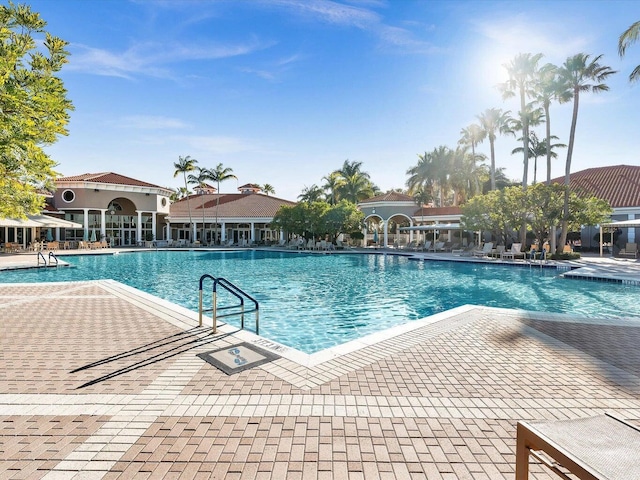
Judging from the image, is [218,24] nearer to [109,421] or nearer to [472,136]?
[109,421]

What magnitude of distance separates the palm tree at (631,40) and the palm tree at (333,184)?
28661 millimetres

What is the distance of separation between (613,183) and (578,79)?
14.3m

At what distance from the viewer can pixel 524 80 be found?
26.8 metres

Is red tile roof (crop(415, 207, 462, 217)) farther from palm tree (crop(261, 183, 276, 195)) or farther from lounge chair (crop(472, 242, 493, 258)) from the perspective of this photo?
palm tree (crop(261, 183, 276, 195))

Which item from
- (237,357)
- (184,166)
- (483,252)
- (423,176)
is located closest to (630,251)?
(483,252)

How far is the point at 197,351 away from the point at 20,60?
7.50 m

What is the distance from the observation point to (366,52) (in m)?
16.8

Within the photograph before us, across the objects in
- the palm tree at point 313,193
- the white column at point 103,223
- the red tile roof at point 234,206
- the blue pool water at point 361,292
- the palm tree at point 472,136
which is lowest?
the blue pool water at point 361,292

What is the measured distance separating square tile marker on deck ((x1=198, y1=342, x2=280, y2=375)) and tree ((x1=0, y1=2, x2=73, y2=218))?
501cm

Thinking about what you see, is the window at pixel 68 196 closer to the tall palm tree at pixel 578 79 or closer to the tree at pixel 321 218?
the tree at pixel 321 218

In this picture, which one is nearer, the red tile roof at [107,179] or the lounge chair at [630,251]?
the lounge chair at [630,251]

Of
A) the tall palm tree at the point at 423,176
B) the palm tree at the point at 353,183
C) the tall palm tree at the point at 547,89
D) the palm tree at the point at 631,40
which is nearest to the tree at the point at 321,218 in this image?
the palm tree at the point at 353,183

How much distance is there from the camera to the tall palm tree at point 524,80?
2612 cm

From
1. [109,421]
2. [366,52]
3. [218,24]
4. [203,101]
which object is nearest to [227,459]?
[109,421]
